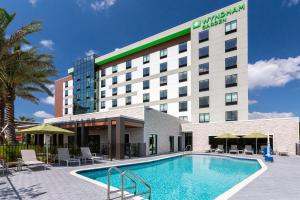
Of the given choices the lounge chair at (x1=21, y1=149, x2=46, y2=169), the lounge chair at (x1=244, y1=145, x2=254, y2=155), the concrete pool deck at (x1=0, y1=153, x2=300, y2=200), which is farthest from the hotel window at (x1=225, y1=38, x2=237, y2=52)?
the lounge chair at (x1=21, y1=149, x2=46, y2=169)

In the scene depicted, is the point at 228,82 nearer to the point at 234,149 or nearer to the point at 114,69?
the point at 234,149

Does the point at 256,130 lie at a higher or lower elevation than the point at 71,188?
higher

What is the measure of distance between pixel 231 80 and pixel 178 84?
A: 8.61 m

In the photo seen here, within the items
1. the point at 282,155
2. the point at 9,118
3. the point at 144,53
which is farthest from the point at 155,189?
the point at 144,53

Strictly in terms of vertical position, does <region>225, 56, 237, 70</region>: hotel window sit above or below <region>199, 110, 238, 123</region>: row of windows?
above

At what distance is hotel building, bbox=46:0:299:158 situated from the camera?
2584 centimetres

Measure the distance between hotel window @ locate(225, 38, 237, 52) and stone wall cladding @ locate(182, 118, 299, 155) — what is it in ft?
35.6

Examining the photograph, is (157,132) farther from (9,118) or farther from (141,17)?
(141,17)

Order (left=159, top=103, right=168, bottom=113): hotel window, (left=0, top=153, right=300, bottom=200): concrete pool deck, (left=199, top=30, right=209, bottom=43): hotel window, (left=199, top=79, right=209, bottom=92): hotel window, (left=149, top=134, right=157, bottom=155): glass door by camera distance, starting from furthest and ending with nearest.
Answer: (left=159, top=103, right=168, bottom=113): hotel window
(left=199, top=30, right=209, bottom=43): hotel window
(left=199, top=79, right=209, bottom=92): hotel window
(left=149, top=134, right=157, bottom=155): glass door
(left=0, top=153, right=300, bottom=200): concrete pool deck

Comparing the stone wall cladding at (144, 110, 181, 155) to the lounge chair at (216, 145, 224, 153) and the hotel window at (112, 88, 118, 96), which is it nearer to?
the lounge chair at (216, 145, 224, 153)

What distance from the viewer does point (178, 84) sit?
38219 mm

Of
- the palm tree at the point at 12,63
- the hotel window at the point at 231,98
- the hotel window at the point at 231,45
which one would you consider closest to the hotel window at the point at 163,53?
the hotel window at the point at 231,45

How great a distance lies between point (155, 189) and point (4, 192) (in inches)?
240

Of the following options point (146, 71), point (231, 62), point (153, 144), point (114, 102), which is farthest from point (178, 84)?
point (114, 102)
